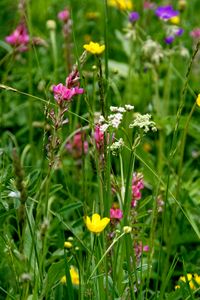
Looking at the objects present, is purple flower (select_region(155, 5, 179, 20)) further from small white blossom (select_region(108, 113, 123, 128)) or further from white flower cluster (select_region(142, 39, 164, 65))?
small white blossom (select_region(108, 113, 123, 128))

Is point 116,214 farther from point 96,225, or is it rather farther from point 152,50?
point 152,50

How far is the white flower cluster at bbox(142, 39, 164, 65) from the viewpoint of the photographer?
2.70m

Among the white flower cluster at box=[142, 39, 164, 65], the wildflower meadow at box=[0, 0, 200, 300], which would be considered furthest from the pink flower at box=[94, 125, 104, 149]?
the white flower cluster at box=[142, 39, 164, 65]

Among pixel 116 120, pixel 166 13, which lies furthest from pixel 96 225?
pixel 166 13

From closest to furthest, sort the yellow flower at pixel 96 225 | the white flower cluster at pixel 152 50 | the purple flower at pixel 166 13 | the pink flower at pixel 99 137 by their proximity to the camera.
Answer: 1. the yellow flower at pixel 96 225
2. the pink flower at pixel 99 137
3. the white flower cluster at pixel 152 50
4. the purple flower at pixel 166 13

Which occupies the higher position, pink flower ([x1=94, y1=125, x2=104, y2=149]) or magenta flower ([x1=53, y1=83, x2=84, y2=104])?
magenta flower ([x1=53, y1=83, x2=84, y2=104])

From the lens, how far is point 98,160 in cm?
166

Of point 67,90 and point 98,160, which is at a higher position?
point 67,90

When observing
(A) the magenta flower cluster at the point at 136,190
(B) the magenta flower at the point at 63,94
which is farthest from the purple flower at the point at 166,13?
(B) the magenta flower at the point at 63,94

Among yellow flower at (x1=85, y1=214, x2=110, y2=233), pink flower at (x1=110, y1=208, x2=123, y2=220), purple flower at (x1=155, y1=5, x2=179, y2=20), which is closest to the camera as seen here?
yellow flower at (x1=85, y1=214, x2=110, y2=233)

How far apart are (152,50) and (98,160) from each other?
1.15 metres

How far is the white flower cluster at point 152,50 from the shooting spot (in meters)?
2.70

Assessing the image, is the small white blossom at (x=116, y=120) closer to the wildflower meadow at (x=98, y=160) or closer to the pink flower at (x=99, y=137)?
the wildflower meadow at (x=98, y=160)

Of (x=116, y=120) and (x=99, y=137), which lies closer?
(x=116, y=120)
